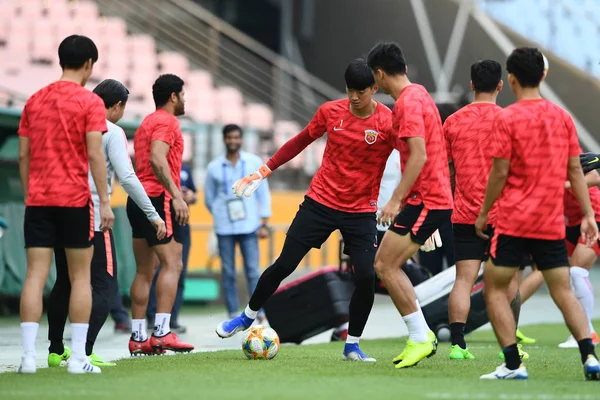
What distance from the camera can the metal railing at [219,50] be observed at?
25.7 m

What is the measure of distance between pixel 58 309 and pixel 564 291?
348cm

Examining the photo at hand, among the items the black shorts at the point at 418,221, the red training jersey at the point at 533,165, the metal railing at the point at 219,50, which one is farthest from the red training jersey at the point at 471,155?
the metal railing at the point at 219,50

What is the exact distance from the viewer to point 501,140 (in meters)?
6.92

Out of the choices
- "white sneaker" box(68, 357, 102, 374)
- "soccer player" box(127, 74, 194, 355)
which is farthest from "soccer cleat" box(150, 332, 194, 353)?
"white sneaker" box(68, 357, 102, 374)

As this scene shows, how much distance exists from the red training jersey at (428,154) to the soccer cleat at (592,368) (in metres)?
1.51

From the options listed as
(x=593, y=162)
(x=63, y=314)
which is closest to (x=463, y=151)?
(x=593, y=162)

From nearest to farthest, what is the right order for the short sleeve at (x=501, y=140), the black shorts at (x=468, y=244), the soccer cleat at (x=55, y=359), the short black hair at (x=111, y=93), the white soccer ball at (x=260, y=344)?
the short sleeve at (x=501, y=140) < the soccer cleat at (x=55, y=359) < the white soccer ball at (x=260, y=344) < the short black hair at (x=111, y=93) < the black shorts at (x=468, y=244)

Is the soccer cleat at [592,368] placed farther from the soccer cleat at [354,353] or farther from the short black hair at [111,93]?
the short black hair at [111,93]

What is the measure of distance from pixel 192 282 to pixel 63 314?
28.7 feet

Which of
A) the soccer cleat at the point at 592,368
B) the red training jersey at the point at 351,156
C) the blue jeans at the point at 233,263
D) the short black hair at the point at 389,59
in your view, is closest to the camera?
the soccer cleat at the point at 592,368

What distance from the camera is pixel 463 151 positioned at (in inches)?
352

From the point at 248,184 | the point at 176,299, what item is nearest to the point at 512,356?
the point at 248,184

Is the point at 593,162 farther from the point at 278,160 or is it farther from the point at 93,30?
the point at 93,30

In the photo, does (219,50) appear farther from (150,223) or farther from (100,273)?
(100,273)
